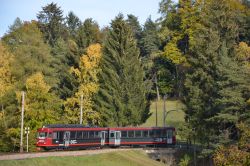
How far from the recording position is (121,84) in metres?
66.2

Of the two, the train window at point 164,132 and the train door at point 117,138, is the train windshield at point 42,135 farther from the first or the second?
the train window at point 164,132

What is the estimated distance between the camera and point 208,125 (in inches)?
2111

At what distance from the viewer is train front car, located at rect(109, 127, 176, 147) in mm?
57781

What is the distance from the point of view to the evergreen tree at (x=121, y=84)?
6469cm

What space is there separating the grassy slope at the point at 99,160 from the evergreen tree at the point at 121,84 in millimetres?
9254

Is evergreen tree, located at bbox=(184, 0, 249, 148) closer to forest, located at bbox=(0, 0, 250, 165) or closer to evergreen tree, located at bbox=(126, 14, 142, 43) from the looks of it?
forest, located at bbox=(0, 0, 250, 165)

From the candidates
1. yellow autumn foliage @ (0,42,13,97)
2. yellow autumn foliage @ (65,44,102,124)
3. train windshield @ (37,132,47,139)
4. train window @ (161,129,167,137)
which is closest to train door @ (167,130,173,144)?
train window @ (161,129,167,137)

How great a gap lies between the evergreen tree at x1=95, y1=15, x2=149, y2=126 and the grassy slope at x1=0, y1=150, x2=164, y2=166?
925 centimetres

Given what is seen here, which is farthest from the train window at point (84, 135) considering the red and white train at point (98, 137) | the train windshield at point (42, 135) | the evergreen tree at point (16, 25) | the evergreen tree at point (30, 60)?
the evergreen tree at point (16, 25)

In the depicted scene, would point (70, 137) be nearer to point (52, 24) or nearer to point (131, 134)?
point (131, 134)

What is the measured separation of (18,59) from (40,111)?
32.0 ft

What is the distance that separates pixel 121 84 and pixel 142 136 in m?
9.54

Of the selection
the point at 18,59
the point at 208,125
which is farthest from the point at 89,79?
the point at 208,125

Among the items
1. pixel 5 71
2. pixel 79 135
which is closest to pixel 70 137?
pixel 79 135
